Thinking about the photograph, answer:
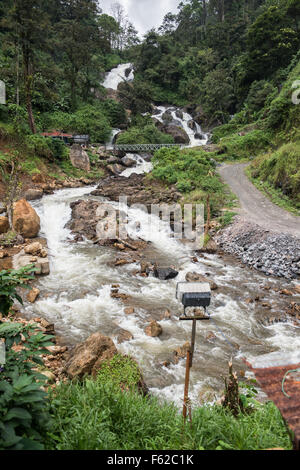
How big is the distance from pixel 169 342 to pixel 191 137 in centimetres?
3278

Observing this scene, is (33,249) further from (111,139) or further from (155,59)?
(155,59)

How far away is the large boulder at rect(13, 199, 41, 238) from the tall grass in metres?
8.51

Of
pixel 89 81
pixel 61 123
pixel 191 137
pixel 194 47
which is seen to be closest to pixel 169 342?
pixel 61 123

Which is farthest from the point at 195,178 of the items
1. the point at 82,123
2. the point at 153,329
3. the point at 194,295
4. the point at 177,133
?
the point at 177,133

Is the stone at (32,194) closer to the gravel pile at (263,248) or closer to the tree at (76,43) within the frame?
the gravel pile at (263,248)

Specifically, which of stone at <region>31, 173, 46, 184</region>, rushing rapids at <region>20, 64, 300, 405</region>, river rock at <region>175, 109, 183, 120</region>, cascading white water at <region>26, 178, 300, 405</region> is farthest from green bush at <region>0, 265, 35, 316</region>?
river rock at <region>175, 109, 183, 120</region>

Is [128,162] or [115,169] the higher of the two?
[128,162]

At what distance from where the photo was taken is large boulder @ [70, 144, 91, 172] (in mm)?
20670

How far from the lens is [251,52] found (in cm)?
3133

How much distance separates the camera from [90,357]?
14.8ft

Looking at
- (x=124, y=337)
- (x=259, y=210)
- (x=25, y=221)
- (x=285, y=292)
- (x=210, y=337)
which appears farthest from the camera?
(x=259, y=210)

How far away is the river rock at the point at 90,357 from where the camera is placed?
4363mm

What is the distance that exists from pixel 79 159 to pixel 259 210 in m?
14.4

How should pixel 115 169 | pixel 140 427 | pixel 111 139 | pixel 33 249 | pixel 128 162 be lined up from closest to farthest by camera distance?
pixel 140 427 → pixel 33 249 → pixel 115 169 → pixel 128 162 → pixel 111 139
